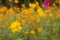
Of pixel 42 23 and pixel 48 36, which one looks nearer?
pixel 48 36

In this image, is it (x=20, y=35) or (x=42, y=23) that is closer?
(x=20, y=35)

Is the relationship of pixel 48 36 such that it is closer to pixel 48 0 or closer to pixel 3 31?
pixel 3 31

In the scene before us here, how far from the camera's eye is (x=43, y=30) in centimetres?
322

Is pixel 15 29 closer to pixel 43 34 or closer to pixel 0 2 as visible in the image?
pixel 43 34

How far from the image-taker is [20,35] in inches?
123

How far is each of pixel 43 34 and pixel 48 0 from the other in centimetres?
114

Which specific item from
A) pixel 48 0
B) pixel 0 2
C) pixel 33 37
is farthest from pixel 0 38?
pixel 0 2

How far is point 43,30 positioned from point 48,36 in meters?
0.10

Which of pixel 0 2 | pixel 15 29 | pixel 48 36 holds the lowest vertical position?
pixel 0 2

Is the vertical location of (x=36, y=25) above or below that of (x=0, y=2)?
above

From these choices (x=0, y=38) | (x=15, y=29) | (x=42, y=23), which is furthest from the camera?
(x=42, y=23)

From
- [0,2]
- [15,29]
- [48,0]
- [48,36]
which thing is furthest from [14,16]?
[0,2]

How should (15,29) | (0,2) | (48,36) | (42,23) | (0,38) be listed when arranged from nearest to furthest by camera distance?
(15,29) → (0,38) → (48,36) → (42,23) → (0,2)

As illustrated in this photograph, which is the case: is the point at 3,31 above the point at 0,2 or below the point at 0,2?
above
